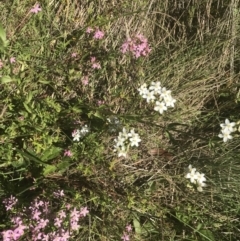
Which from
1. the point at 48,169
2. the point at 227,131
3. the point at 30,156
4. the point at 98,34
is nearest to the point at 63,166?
the point at 48,169

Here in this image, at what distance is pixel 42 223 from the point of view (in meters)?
2.13

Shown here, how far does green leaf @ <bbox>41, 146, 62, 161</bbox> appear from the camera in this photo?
252 centimetres

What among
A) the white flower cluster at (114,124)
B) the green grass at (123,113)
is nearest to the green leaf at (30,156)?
the green grass at (123,113)

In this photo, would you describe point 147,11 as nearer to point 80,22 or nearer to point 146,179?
point 80,22

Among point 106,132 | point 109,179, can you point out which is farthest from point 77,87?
point 109,179

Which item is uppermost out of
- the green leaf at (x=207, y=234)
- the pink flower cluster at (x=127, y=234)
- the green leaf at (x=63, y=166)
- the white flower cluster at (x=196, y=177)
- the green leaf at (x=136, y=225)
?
the white flower cluster at (x=196, y=177)

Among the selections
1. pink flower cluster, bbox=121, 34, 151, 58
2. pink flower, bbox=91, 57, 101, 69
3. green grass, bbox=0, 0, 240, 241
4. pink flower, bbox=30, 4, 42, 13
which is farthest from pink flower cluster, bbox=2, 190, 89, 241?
pink flower, bbox=30, 4, 42, 13

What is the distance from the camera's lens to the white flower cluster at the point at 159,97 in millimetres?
2256

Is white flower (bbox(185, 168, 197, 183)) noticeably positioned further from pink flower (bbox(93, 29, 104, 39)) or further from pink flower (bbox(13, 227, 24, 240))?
pink flower (bbox(93, 29, 104, 39))

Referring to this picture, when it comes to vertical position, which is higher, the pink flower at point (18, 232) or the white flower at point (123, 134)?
the white flower at point (123, 134)

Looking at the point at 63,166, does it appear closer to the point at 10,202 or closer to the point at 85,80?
the point at 10,202

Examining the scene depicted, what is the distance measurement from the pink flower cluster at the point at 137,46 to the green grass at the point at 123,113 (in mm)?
59

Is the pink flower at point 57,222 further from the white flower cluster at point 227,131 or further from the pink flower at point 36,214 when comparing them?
the white flower cluster at point 227,131

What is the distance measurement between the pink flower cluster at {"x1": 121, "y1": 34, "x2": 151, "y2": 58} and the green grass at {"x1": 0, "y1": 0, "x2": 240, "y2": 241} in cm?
6
